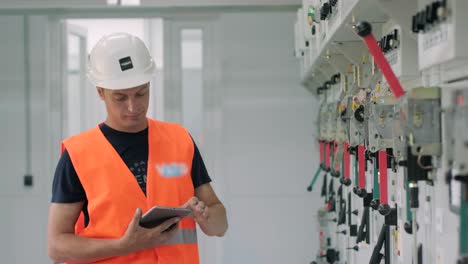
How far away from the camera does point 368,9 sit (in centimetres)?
177

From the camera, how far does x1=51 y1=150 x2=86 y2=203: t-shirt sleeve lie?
73.7 inches

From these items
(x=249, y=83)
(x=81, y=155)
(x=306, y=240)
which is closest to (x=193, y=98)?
(x=249, y=83)

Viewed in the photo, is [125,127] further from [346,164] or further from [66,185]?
[346,164]

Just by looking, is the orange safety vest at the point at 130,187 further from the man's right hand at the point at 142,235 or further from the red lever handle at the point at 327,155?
the red lever handle at the point at 327,155

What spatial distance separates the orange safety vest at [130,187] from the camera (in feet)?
6.19

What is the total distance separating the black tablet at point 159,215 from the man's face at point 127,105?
357 millimetres

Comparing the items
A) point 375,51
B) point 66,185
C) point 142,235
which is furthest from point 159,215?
point 375,51

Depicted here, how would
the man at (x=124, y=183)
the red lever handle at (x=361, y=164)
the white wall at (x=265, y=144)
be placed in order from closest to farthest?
the man at (x=124, y=183), the red lever handle at (x=361, y=164), the white wall at (x=265, y=144)

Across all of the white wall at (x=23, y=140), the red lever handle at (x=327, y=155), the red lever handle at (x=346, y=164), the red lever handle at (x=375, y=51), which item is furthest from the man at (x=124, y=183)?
the white wall at (x=23, y=140)

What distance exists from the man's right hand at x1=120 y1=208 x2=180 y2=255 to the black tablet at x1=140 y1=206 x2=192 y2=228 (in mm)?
18

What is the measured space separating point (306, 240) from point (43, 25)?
2787 millimetres

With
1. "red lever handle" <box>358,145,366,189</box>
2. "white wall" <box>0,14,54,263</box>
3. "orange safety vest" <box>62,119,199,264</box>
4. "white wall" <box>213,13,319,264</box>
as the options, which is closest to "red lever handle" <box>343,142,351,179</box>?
"red lever handle" <box>358,145,366,189</box>

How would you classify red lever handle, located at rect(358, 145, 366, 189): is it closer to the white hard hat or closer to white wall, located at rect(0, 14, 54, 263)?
the white hard hat

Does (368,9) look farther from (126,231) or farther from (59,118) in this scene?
(59,118)
